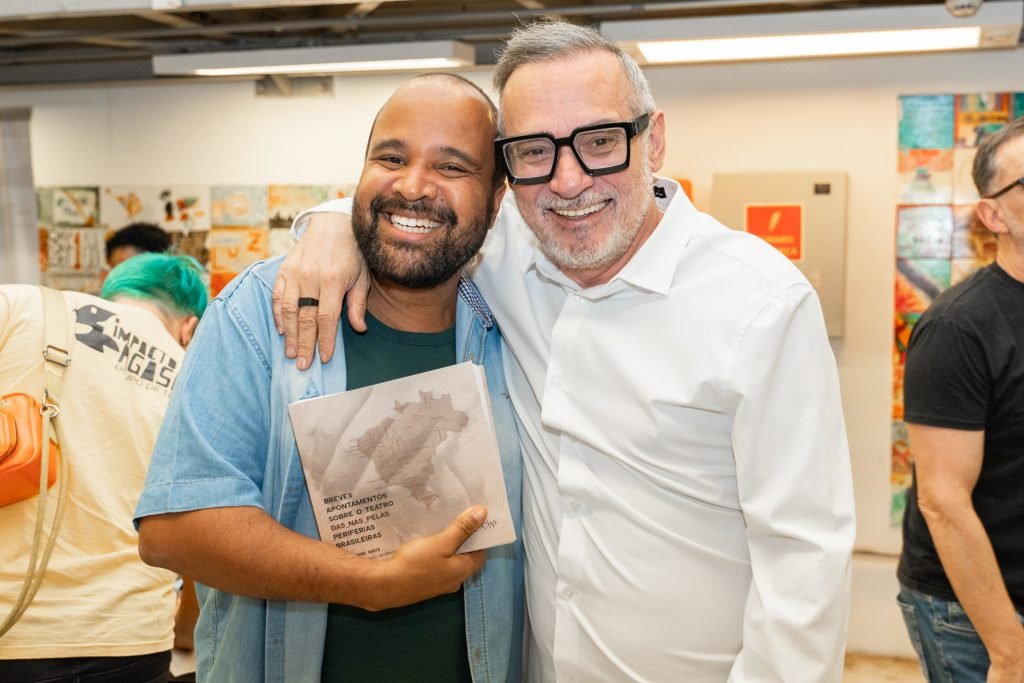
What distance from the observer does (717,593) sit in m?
→ 1.81

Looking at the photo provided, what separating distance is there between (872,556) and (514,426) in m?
3.74

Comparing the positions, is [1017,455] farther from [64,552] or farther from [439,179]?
[64,552]

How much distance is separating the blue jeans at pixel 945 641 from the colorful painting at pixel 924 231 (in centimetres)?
264

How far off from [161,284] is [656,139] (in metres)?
1.86

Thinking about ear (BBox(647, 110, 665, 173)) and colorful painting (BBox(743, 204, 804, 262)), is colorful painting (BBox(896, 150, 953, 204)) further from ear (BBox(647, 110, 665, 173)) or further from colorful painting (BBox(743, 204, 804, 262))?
ear (BBox(647, 110, 665, 173))

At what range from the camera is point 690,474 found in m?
1.78

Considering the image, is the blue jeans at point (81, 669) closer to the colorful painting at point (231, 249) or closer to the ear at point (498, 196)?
the ear at point (498, 196)

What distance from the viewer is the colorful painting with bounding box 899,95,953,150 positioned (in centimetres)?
480

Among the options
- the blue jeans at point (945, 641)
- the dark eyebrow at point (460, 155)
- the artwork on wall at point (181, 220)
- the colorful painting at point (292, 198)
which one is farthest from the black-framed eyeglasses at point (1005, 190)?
the colorful painting at point (292, 198)

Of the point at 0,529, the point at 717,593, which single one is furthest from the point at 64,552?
the point at 717,593

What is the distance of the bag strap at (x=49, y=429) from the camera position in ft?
7.72

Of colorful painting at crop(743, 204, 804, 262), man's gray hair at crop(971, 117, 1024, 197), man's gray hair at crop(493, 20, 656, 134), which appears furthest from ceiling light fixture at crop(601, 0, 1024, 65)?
man's gray hair at crop(493, 20, 656, 134)

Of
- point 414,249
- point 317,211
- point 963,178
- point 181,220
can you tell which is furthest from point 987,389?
point 181,220

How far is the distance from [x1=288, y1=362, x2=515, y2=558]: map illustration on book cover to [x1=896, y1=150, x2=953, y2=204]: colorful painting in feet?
12.5
